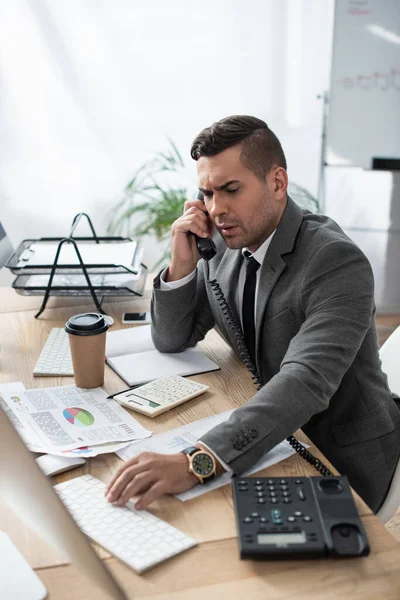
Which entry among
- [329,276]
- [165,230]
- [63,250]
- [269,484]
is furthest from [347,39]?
[269,484]

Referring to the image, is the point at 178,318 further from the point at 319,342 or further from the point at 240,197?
the point at 319,342

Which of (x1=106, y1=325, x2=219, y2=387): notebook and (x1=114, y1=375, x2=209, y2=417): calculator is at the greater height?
(x1=114, y1=375, x2=209, y2=417): calculator

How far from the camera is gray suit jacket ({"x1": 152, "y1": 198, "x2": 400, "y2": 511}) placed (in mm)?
1314

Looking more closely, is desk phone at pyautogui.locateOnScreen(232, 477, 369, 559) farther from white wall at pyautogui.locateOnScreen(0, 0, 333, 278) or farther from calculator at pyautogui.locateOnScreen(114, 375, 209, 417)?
white wall at pyautogui.locateOnScreen(0, 0, 333, 278)

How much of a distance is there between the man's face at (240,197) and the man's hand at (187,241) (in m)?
0.14

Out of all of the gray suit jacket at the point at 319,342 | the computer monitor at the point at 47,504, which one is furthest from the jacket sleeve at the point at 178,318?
the computer monitor at the point at 47,504

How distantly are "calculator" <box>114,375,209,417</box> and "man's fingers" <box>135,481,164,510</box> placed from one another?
291 mm

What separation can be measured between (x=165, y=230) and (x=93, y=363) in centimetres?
230

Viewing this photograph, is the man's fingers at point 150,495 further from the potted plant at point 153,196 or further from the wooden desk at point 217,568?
the potted plant at point 153,196

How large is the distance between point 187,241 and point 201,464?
2.50 ft

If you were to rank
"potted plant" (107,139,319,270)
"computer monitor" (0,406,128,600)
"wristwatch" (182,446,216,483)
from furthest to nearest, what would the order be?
"potted plant" (107,139,319,270) → "wristwatch" (182,446,216,483) → "computer monitor" (0,406,128,600)

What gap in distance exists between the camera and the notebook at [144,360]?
161cm

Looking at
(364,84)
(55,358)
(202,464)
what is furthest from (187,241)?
(364,84)

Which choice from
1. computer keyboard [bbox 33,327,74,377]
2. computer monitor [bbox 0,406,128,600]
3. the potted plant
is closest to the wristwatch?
computer keyboard [bbox 33,327,74,377]
